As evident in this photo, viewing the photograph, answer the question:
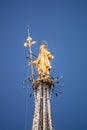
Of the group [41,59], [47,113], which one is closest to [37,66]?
[41,59]

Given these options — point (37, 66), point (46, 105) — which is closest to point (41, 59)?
point (37, 66)

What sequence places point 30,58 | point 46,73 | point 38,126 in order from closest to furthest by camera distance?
1. point 38,126
2. point 46,73
3. point 30,58

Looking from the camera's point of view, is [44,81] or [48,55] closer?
[44,81]

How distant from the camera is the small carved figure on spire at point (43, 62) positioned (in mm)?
52750

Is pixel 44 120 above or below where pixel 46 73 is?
below

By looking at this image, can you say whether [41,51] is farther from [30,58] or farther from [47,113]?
[47,113]

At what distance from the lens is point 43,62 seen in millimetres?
53719

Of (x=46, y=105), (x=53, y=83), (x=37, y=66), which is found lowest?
(x=46, y=105)

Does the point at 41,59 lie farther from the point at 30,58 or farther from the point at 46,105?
the point at 46,105

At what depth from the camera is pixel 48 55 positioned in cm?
5503

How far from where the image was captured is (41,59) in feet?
178

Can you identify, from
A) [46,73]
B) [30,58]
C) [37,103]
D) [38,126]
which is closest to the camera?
[38,126]

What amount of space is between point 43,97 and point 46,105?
122cm

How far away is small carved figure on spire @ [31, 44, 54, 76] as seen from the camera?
52750 mm
